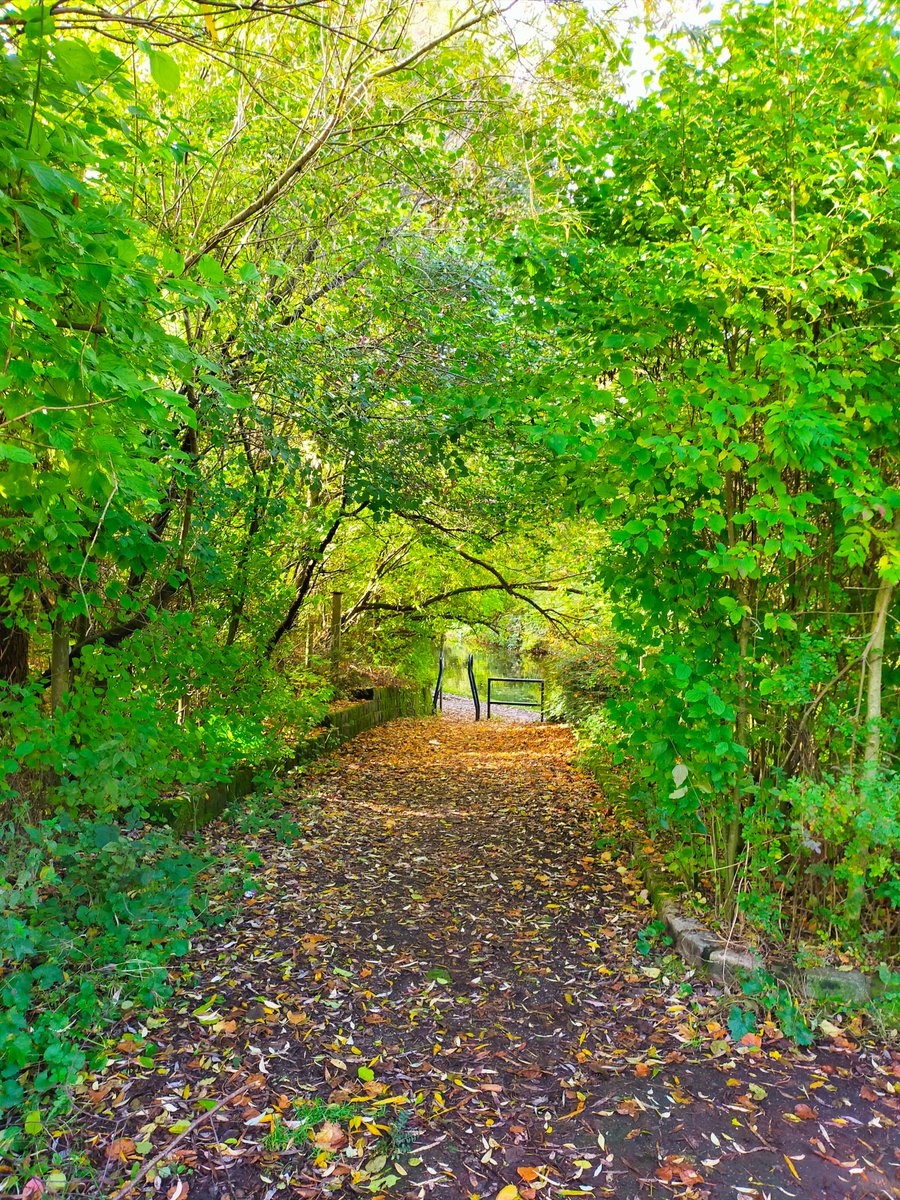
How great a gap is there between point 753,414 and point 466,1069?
2.77 metres

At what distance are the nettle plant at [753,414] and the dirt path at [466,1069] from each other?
2.31 ft

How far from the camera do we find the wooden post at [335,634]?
347 inches

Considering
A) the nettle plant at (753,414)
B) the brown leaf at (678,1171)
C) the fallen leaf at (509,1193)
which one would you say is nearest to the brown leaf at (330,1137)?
the fallen leaf at (509,1193)

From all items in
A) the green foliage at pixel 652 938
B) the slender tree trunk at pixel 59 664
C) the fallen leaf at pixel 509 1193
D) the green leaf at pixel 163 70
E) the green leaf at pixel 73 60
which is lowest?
the fallen leaf at pixel 509 1193

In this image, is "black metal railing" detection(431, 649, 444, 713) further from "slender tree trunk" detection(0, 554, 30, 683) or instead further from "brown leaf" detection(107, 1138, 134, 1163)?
"brown leaf" detection(107, 1138, 134, 1163)

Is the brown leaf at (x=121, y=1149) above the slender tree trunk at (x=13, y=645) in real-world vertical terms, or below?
below

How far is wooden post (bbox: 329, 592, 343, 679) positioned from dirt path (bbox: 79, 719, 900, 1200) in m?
4.84

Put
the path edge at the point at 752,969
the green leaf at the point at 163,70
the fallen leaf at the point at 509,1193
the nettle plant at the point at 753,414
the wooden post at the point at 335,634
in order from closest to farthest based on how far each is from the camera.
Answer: the green leaf at the point at 163,70 → the fallen leaf at the point at 509,1193 → the nettle plant at the point at 753,414 → the path edge at the point at 752,969 → the wooden post at the point at 335,634

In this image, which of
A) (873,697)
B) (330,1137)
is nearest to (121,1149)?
(330,1137)

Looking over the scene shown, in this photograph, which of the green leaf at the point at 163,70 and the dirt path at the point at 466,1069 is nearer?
the green leaf at the point at 163,70

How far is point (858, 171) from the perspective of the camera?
2.39m

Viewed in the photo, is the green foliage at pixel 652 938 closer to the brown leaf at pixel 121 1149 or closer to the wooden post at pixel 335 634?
the brown leaf at pixel 121 1149

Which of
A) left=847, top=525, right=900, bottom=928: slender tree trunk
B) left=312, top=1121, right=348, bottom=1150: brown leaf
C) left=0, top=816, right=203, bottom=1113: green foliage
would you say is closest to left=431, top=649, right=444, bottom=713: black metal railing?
left=0, top=816, right=203, bottom=1113: green foliage

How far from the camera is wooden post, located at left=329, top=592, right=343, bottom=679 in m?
8.81
